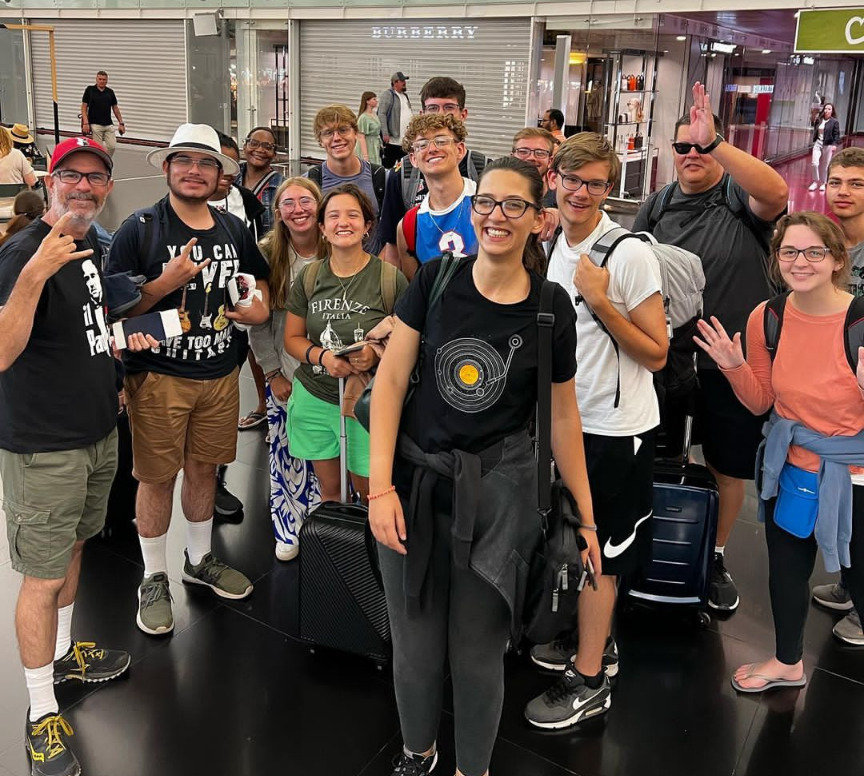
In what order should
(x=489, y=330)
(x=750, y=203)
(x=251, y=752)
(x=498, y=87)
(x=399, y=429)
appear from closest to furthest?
(x=489, y=330)
(x=399, y=429)
(x=251, y=752)
(x=750, y=203)
(x=498, y=87)

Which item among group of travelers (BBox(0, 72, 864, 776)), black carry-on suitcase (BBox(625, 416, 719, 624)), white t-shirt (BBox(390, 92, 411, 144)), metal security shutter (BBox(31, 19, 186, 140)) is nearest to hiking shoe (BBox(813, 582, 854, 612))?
group of travelers (BBox(0, 72, 864, 776))

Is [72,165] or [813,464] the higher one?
[72,165]

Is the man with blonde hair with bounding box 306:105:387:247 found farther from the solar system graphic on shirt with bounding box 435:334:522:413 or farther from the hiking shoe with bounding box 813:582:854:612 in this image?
the hiking shoe with bounding box 813:582:854:612

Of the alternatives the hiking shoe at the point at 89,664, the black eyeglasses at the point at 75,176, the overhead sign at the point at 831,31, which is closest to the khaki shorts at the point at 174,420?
the hiking shoe at the point at 89,664

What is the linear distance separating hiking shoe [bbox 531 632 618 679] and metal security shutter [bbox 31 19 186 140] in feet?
68.6

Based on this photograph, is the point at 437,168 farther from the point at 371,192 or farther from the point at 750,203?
the point at 371,192

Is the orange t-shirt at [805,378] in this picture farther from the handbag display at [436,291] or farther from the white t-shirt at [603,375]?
the handbag display at [436,291]

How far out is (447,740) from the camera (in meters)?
2.70

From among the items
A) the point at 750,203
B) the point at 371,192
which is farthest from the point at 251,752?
the point at 371,192

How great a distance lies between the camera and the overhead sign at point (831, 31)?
708 centimetres

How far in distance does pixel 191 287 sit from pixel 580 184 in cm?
148

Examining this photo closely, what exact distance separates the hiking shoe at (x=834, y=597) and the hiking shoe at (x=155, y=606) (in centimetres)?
275

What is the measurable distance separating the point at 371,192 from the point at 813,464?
3121 mm

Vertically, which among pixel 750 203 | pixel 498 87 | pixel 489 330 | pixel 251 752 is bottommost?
pixel 251 752
